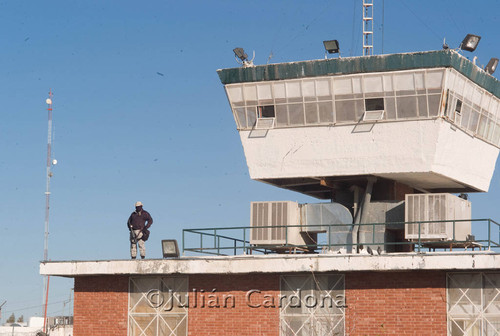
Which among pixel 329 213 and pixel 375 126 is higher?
pixel 375 126

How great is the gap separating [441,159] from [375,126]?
95.2 inches

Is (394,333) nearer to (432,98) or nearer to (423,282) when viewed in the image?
(423,282)

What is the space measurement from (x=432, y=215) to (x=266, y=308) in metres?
6.44

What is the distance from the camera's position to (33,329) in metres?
81.2

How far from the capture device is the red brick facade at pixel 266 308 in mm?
28312

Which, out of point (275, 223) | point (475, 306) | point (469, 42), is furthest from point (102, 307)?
point (469, 42)

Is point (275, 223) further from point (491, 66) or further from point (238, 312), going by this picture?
point (491, 66)

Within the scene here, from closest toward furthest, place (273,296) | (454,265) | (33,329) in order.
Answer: (454,265), (273,296), (33,329)

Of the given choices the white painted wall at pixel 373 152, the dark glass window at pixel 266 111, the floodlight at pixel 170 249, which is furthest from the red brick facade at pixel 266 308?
the dark glass window at pixel 266 111

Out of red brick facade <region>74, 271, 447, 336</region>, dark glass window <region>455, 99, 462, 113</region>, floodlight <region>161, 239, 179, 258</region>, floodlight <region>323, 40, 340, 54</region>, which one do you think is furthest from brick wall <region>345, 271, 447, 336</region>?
floodlight <region>323, 40, 340, 54</region>

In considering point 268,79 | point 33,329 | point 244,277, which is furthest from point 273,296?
point 33,329

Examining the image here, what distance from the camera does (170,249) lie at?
31.5 m

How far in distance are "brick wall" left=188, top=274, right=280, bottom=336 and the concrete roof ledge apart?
0.51 m

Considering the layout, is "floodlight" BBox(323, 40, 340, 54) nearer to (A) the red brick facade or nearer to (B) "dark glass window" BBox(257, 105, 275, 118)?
(B) "dark glass window" BBox(257, 105, 275, 118)
